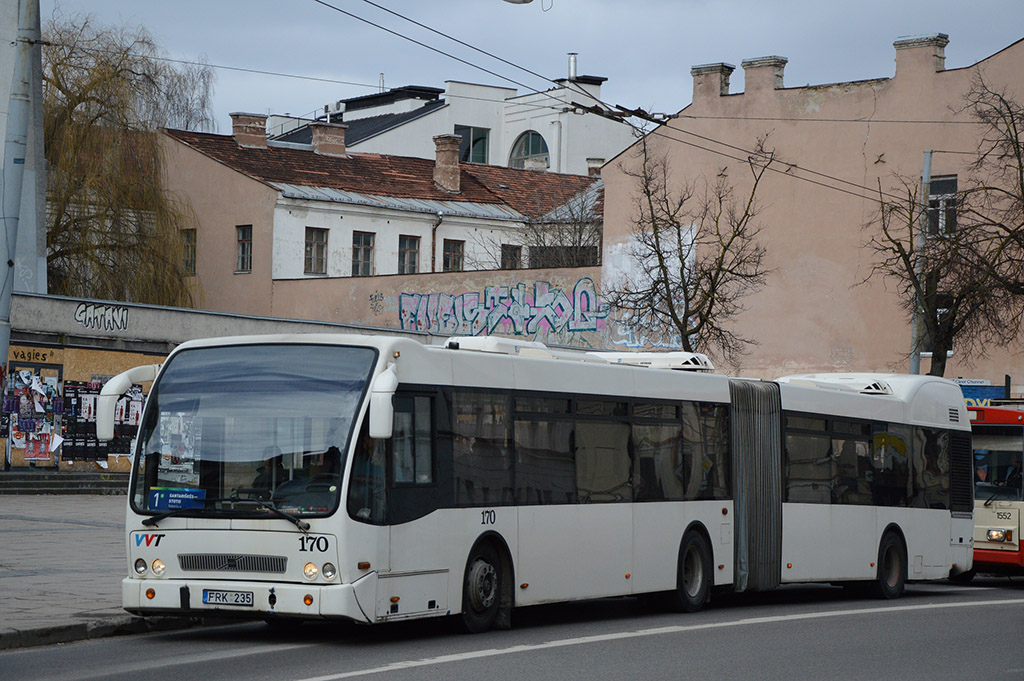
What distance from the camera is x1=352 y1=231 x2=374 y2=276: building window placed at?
172ft

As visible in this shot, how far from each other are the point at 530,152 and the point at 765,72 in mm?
34471

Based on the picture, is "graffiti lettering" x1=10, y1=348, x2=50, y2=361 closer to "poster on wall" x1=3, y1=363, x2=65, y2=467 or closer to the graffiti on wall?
"poster on wall" x1=3, y1=363, x2=65, y2=467

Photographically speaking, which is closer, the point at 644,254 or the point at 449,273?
the point at 644,254

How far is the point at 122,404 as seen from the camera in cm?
3297

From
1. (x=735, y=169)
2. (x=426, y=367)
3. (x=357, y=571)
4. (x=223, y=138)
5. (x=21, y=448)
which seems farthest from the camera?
(x=223, y=138)

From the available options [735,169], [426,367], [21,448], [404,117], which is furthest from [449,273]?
[426,367]

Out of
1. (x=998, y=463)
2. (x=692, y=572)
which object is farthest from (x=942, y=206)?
(x=692, y=572)

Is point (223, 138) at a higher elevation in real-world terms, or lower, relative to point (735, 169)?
higher

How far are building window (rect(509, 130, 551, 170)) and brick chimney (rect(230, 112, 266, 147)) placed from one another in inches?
829

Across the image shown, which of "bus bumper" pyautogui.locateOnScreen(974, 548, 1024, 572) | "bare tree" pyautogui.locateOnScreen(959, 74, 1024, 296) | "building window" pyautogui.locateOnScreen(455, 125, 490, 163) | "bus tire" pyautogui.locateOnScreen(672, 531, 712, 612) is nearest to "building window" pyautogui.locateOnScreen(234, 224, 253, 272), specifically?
"building window" pyautogui.locateOnScreen(455, 125, 490, 163)

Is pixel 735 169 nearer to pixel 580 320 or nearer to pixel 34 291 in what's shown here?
pixel 580 320

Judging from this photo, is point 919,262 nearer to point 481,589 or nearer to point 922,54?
point 922,54

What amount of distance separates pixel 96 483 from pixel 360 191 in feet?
77.4

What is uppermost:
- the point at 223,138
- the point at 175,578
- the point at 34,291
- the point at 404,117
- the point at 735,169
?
the point at 404,117
